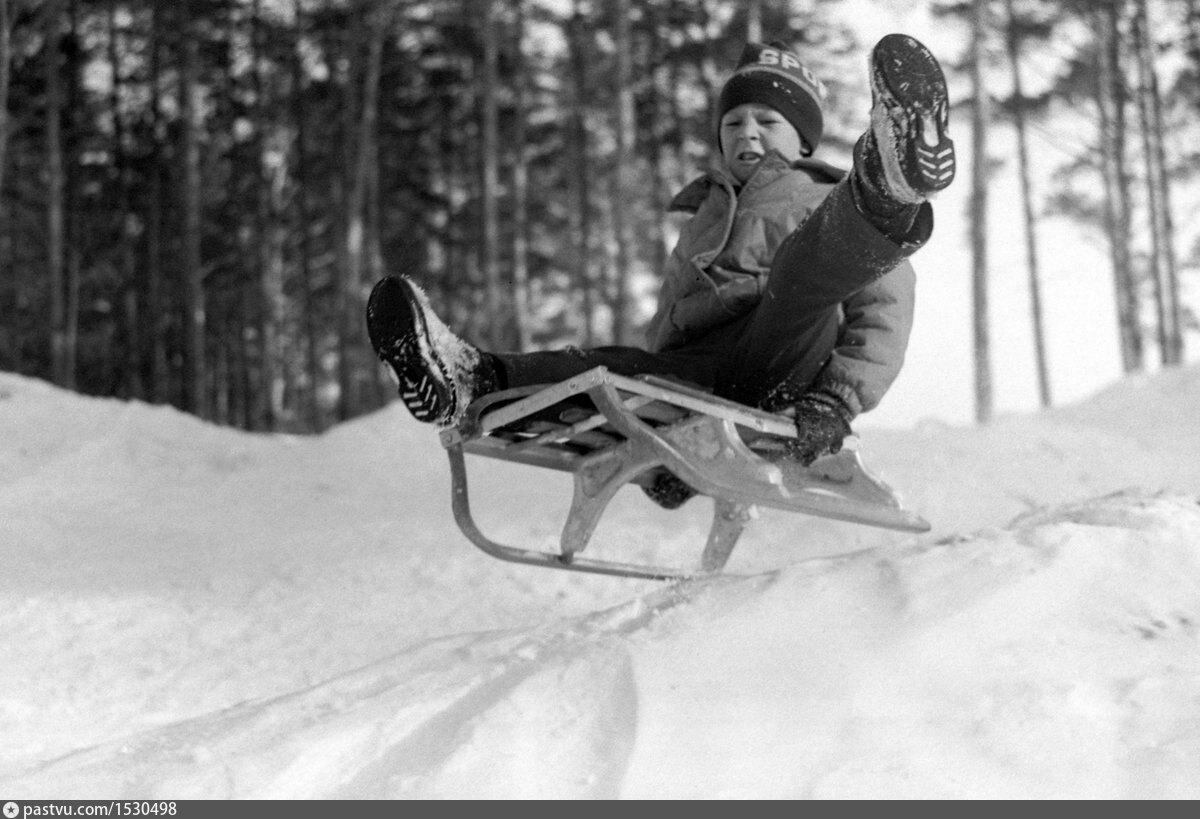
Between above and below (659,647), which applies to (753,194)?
above

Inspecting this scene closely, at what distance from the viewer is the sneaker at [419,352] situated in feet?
10.7

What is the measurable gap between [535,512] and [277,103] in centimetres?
1368

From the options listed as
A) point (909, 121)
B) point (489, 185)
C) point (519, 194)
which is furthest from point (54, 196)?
point (909, 121)

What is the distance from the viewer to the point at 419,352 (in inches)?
127

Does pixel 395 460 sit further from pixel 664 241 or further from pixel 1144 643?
pixel 664 241

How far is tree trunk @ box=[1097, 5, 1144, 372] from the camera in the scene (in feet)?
50.9

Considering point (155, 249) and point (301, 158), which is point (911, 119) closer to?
point (301, 158)

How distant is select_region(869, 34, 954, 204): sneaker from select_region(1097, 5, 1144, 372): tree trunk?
1378cm

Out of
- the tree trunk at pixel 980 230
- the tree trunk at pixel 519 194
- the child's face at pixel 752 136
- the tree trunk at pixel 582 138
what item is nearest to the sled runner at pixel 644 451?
the child's face at pixel 752 136

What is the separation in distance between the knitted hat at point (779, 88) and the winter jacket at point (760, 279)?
9.3 inches

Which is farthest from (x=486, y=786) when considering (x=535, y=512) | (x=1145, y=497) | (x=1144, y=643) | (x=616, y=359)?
(x=535, y=512)

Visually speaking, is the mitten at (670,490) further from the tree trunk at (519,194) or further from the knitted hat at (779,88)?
the tree trunk at (519,194)

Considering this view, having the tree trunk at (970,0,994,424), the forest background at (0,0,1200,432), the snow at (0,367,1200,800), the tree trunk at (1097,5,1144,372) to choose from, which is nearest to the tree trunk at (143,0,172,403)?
the forest background at (0,0,1200,432)
